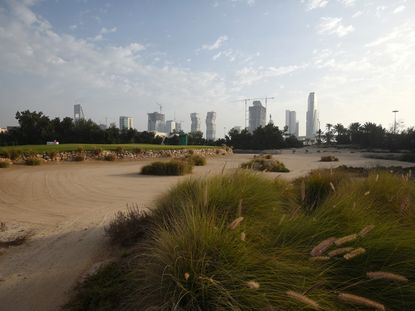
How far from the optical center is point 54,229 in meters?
6.13

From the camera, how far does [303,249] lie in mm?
2750

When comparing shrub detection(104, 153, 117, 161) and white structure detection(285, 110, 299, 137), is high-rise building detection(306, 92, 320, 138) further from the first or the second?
shrub detection(104, 153, 117, 161)

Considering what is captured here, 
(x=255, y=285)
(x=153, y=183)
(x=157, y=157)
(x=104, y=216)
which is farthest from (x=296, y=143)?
(x=255, y=285)

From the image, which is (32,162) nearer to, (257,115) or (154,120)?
(257,115)

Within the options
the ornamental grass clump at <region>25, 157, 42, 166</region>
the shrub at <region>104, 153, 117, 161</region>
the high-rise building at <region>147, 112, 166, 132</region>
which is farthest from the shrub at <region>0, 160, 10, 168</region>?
the high-rise building at <region>147, 112, 166, 132</region>

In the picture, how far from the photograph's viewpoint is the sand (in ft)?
12.4

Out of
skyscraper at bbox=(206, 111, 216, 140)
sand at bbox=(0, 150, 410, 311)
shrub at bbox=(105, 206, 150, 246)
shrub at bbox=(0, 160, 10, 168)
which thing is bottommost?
sand at bbox=(0, 150, 410, 311)

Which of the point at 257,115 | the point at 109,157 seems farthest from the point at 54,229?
the point at 257,115

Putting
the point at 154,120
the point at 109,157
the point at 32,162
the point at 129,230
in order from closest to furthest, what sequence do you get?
1. the point at 129,230
2. the point at 32,162
3. the point at 109,157
4. the point at 154,120

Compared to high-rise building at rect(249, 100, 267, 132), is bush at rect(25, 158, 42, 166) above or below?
below

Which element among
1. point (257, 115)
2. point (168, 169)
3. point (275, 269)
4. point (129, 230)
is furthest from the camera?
point (257, 115)

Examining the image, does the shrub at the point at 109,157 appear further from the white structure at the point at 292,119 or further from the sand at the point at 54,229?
the white structure at the point at 292,119

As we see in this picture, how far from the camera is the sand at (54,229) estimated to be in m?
3.78

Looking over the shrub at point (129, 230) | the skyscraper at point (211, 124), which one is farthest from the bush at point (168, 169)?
Answer: the skyscraper at point (211, 124)
